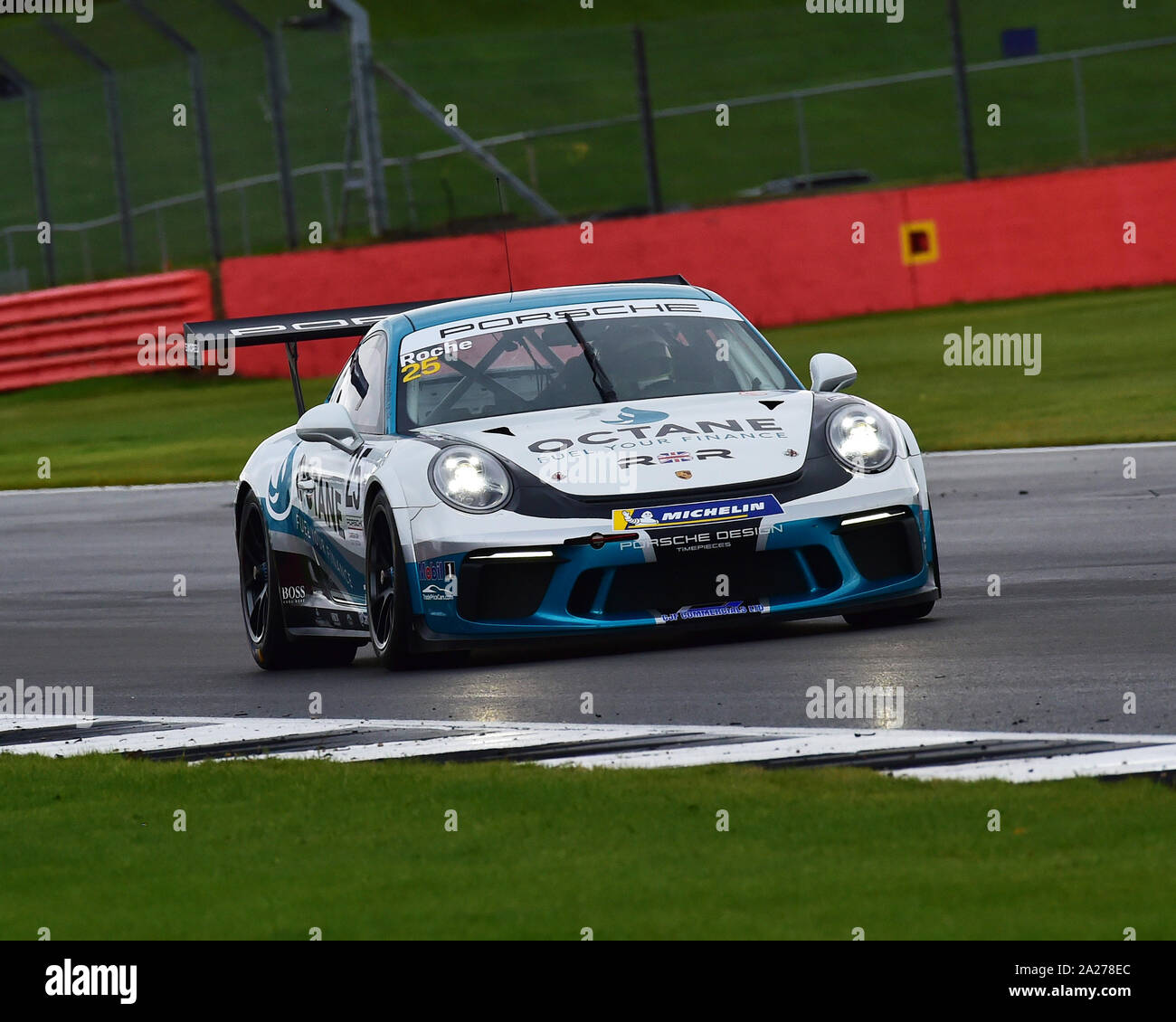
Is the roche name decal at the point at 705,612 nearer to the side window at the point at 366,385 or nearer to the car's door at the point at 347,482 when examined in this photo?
the car's door at the point at 347,482

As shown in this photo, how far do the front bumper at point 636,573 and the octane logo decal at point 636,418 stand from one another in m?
0.55

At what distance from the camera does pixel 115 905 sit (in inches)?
207

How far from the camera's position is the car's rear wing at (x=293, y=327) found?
10.3m

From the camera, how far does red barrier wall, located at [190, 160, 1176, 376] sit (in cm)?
2461

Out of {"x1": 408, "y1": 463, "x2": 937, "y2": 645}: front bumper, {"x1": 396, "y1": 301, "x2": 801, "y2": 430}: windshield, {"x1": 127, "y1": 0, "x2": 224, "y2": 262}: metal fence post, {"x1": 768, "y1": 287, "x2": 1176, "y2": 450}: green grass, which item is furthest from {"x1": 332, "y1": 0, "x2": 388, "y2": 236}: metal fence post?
{"x1": 408, "y1": 463, "x2": 937, "y2": 645}: front bumper

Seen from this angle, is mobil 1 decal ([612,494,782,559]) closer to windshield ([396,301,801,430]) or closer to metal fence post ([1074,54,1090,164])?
windshield ([396,301,801,430])

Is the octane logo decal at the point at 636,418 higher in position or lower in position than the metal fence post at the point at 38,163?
lower

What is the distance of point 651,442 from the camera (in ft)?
28.4

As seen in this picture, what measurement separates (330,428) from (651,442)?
1.33 m

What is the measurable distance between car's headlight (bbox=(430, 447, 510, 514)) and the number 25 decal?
90cm

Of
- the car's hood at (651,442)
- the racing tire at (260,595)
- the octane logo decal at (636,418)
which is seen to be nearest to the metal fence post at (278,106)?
the racing tire at (260,595)

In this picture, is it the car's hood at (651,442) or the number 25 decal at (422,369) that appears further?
the number 25 decal at (422,369)

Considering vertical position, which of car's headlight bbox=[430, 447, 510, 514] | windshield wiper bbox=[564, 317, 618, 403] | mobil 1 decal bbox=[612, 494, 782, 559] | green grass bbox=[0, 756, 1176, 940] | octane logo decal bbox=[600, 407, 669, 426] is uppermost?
windshield wiper bbox=[564, 317, 618, 403]
